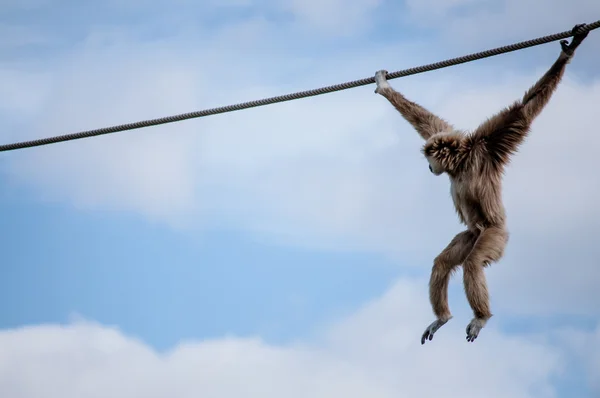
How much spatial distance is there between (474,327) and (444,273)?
2.58 feet

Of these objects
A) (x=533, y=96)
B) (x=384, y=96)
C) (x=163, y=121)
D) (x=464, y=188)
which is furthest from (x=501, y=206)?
(x=163, y=121)

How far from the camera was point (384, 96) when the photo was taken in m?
10.8

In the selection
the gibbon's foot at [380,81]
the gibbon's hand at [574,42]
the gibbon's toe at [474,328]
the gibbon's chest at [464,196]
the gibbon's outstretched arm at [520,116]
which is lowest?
the gibbon's toe at [474,328]

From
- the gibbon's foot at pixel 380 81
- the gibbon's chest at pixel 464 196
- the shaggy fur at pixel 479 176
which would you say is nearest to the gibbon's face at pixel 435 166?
the shaggy fur at pixel 479 176

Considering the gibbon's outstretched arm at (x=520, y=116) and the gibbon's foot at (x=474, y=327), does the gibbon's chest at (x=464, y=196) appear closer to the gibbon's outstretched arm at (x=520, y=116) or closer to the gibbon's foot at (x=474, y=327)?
the gibbon's outstretched arm at (x=520, y=116)

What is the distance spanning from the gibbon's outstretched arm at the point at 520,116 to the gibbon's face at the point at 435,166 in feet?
1.62

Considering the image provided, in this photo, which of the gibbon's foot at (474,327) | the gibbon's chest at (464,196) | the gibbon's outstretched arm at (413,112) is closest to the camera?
the gibbon's foot at (474,327)

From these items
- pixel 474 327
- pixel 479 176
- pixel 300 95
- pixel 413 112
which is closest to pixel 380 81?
pixel 413 112

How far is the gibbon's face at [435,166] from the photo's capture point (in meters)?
9.57

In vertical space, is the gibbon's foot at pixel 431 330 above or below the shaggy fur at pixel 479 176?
below

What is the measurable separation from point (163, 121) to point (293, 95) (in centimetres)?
159

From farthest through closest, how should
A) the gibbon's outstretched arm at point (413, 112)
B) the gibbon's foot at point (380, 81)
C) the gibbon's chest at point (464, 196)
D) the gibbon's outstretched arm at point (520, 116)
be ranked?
the gibbon's foot at point (380, 81) → the gibbon's outstretched arm at point (413, 112) → the gibbon's chest at point (464, 196) → the gibbon's outstretched arm at point (520, 116)

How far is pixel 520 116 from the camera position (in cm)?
923

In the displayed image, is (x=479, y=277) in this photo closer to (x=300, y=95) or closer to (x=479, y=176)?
(x=479, y=176)
